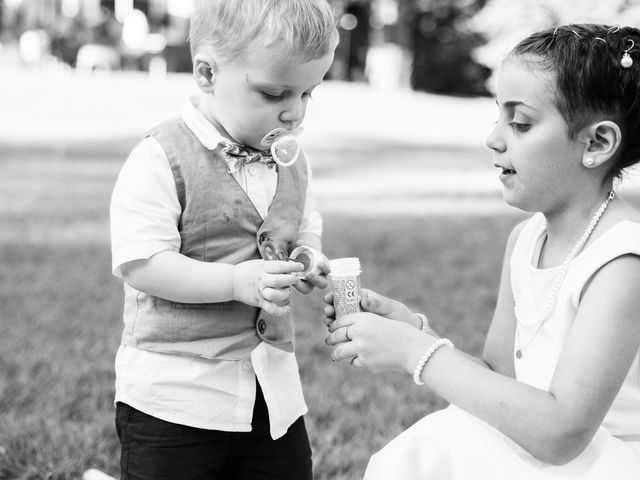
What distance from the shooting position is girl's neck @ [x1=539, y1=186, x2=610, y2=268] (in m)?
1.96

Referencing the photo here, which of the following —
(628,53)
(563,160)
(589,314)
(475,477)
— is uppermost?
(628,53)

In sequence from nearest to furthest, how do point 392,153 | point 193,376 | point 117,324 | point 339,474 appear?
point 193,376 < point 339,474 < point 117,324 < point 392,153

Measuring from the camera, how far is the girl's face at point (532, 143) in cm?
187

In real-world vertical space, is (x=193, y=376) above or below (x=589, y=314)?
below

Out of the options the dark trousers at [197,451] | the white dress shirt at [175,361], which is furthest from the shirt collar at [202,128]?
the dark trousers at [197,451]

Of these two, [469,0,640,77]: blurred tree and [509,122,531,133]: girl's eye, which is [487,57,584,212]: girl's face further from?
[469,0,640,77]: blurred tree

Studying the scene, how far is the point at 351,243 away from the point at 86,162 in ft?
14.2

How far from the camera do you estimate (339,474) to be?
2.95 metres

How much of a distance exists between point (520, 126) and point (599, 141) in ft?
0.56

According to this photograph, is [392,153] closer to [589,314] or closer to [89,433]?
[89,433]

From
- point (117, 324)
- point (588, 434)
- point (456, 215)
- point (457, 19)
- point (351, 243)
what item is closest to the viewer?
point (588, 434)

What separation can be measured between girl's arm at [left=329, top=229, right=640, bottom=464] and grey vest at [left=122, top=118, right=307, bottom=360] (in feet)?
1.37

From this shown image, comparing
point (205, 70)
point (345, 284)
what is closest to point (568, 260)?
point (345, 284)

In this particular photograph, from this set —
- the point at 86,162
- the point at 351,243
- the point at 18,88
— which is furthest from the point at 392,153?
the point at 18,88
